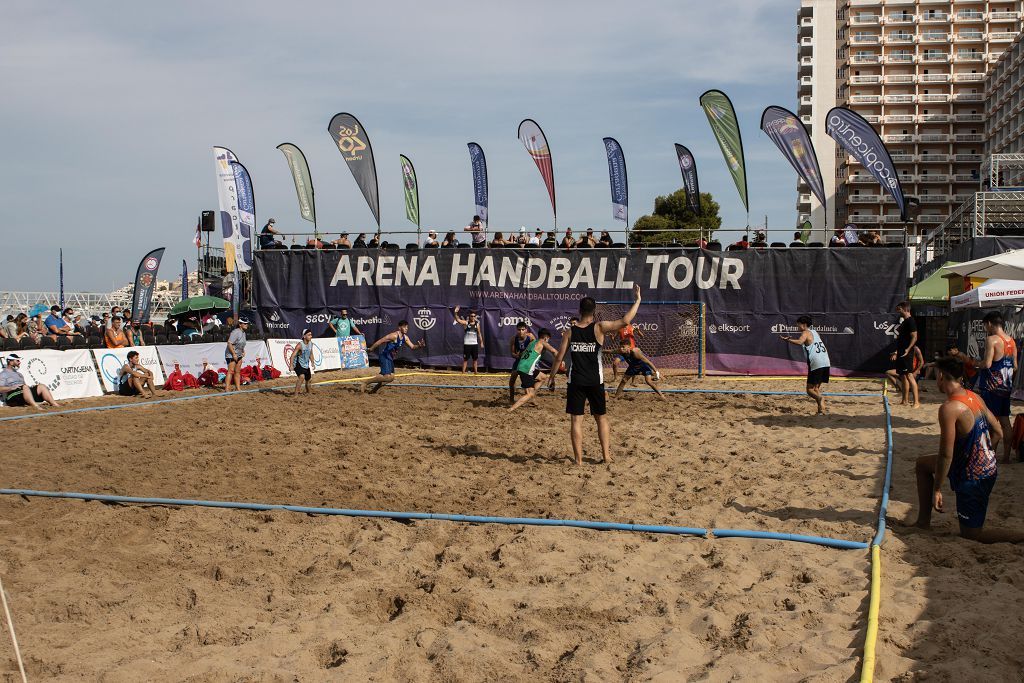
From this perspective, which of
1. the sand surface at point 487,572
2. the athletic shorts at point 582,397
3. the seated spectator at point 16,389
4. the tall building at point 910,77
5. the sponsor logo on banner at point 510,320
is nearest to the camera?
the sand surface at point 487,572

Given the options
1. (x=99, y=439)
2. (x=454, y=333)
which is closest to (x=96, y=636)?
(x=99, y=439)

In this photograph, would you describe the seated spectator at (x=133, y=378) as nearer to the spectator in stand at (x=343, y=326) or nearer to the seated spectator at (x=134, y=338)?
the seated spectator at (x=134, y=338)

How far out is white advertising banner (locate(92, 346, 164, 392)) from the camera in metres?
17.5

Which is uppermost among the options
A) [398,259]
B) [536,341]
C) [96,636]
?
[398,259]

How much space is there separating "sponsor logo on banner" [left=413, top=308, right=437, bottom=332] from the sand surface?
13630 millimetres

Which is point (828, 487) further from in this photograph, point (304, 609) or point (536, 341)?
point (536, 341)

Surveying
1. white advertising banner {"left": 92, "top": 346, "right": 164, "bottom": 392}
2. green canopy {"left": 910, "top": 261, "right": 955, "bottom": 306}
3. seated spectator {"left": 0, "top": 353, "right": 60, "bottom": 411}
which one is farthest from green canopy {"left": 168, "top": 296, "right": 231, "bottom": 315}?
green canopy {"left": 910, "top": 261, "right": 955, "bottom": 306}

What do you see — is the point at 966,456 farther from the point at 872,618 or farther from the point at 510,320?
the point at 510,320

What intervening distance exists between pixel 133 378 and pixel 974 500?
15.7 meters

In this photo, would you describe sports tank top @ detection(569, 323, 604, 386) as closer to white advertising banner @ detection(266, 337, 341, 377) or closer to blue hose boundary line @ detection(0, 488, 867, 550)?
blue hose boundary line @ detection(0, 488, 867, 550)

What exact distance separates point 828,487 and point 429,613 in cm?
439

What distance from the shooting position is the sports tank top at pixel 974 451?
5.99 metres

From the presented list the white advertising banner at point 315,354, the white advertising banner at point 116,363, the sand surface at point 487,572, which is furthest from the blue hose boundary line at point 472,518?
the white advertising banner at point 315,354

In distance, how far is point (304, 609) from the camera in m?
5.37
